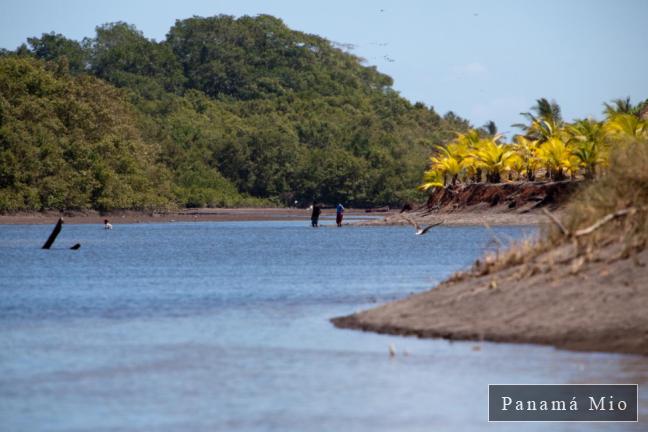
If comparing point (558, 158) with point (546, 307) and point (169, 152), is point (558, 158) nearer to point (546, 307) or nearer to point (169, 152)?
point (546, 307)

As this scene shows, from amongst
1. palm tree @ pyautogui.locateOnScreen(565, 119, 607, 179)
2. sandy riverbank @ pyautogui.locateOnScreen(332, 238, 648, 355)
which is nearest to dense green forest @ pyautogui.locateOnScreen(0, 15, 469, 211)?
palm tree @ pyautogui.locateOnScreen(565, 119, 607, 179)

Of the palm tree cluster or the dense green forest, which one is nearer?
the palm tree cluster

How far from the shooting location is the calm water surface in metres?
18.6

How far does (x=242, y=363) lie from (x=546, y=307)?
5409 millimetres

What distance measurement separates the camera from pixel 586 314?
23469mm

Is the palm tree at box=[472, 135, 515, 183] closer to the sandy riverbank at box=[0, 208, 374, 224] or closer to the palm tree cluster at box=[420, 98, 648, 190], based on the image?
the palm tree cluster at box=[420, 98, 648, 190]

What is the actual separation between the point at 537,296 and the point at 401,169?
144 metres

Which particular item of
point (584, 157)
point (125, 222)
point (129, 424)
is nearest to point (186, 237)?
point (584, 157)

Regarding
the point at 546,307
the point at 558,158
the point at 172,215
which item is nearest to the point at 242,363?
the point at 546,307

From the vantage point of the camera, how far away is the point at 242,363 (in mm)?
23453

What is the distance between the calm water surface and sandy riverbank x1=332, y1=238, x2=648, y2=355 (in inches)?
21.3

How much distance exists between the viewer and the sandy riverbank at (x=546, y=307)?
22.8 meters

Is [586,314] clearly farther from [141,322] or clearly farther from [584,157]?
[584,157]

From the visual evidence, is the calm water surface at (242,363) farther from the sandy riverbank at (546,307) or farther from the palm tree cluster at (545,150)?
the palm tree cluster at (545,150)
